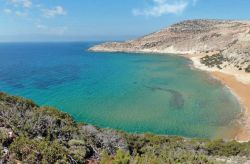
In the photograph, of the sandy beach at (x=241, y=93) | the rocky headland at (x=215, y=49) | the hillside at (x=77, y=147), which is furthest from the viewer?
the rocky headland at (x=215, y=49)

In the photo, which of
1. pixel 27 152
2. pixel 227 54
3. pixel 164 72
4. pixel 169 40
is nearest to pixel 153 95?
pixel 164 72

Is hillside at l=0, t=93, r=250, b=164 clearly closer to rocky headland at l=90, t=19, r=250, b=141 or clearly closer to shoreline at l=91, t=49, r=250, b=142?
shoreline at l=91, t=49, r=250, b=142

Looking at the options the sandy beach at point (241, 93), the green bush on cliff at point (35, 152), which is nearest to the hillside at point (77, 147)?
the green bush on cliff at point (35, 152)

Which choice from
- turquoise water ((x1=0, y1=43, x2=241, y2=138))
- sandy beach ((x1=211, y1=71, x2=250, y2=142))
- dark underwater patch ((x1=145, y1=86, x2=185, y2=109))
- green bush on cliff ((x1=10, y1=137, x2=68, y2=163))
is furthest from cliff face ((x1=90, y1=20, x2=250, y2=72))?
green bush on cliff ((x1=10, y1=137, x2=68, y2=163))

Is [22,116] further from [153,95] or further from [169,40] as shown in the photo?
[169,40]

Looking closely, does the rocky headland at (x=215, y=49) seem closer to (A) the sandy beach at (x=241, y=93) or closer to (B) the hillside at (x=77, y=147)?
(A) the sandy beach at (x=241, y=93)

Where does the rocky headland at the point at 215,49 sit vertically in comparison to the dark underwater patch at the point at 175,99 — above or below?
above

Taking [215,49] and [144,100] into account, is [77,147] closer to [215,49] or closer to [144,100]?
[144,100]

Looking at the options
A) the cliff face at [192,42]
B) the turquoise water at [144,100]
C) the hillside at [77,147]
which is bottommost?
the turquoise water at [144,100]
